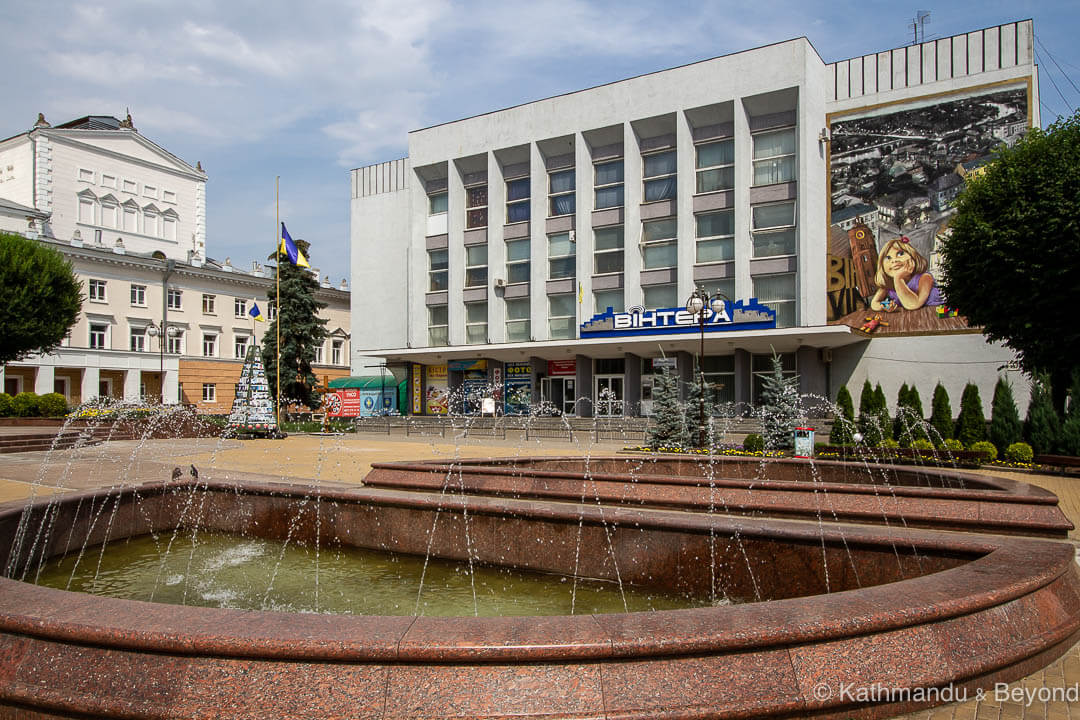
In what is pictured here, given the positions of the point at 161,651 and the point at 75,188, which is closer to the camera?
the point at 161,651

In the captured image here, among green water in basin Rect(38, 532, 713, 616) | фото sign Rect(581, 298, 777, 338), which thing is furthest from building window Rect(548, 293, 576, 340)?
green water in basin Rect(38, 532, 713, 616)

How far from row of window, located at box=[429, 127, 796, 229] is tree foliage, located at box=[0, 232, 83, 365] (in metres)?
20.1

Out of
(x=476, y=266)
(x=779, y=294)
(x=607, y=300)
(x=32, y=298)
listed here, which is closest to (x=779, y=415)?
(x=779, y=294)

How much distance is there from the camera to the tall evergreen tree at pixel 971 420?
20188 millimetres

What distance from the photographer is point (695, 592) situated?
645cm

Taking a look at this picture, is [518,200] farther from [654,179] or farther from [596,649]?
[596,649]

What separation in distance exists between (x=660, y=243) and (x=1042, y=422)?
20557 millimetres

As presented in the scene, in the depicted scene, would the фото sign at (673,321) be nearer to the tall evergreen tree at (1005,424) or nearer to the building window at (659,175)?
the building window at (659,175)

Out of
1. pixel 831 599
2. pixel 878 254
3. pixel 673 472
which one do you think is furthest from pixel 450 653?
pixel 878 254

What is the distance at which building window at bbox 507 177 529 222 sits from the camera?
4053cm

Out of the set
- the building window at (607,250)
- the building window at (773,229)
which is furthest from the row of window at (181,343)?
the building window at (773,229)

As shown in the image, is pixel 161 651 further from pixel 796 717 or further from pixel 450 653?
pixel 796 717

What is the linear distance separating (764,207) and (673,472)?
24.5 meters

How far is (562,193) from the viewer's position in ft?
128
